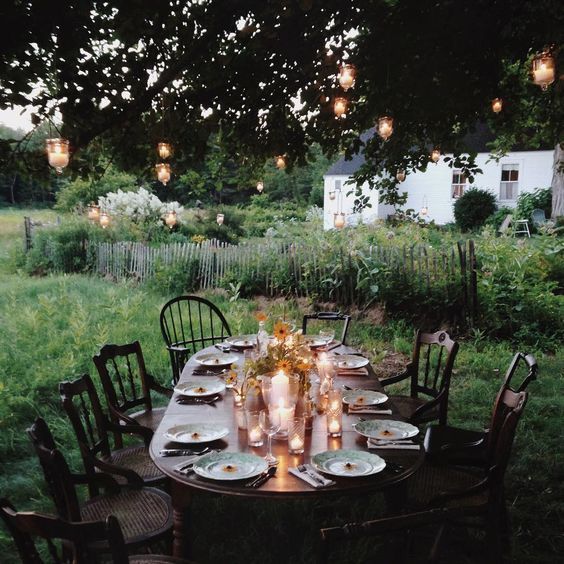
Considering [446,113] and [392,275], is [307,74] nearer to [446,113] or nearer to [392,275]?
[446,113]

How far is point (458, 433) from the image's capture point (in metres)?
3.61

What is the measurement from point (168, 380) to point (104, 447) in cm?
291

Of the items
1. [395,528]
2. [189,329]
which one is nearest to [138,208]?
[189,329]

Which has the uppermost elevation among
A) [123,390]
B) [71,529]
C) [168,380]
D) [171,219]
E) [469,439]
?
[171,219]

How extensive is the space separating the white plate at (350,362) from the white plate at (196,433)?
4.52 ft

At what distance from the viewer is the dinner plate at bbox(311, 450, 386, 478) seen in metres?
2.34

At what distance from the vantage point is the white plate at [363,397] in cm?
321

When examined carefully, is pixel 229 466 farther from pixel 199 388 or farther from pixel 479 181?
pixel 479 181

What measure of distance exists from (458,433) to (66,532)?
272 cm

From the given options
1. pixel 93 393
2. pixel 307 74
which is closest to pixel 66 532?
pixel 93 393

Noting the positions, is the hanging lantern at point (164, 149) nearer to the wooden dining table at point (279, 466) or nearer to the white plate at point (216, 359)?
the white plate at point (216, 359)

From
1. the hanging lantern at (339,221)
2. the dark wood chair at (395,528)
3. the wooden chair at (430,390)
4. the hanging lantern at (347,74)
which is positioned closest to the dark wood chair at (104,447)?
the dark wood chair at (395,528)

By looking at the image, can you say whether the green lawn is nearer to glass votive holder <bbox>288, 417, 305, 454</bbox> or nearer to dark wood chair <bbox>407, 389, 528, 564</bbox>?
dark wood chair <bbox>407, 389, 528, 564</bbox>

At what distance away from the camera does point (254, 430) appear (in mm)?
2680
